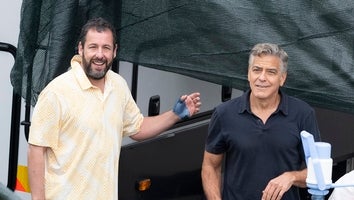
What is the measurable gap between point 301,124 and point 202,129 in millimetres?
1180

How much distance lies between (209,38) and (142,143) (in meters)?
0.90

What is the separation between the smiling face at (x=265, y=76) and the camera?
355 centimetres

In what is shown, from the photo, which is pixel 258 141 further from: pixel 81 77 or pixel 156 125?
pixel 81 77

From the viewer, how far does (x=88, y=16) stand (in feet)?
12.7

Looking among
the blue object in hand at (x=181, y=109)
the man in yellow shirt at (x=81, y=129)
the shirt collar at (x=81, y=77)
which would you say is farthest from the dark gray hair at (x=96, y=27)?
the blue object in hand at (x=181, y=109)

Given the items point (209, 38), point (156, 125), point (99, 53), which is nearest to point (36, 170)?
point (99, 53)

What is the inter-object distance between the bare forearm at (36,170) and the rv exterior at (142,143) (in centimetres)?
60

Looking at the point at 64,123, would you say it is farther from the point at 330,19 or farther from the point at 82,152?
the point at 330,19

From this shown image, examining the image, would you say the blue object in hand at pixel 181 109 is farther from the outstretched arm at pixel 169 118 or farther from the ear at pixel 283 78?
the ear at pixel 283 78

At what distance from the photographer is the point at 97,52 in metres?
3.69

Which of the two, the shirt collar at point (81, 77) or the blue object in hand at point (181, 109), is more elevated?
the shirt collar at point (81, 77)

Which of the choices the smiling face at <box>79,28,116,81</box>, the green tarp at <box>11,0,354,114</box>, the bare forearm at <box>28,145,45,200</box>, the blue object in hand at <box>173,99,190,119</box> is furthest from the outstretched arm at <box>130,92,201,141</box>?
the bare forearm at <box>28,145,45,200</box>

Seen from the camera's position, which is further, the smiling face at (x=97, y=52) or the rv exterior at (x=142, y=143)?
the rv exterior at (x=142, y=143)

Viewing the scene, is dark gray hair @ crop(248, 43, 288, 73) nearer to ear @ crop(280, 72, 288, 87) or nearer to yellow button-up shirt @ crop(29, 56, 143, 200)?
ear @ crop(280, 72, 288, 87)
